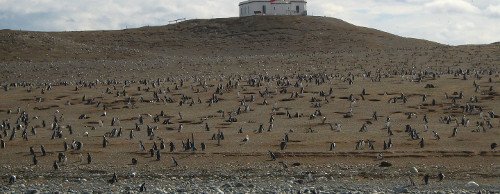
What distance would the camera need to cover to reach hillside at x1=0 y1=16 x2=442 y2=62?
6569 cm

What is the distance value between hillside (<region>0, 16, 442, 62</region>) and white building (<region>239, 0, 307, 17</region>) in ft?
13.6

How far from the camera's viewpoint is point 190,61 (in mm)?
54938

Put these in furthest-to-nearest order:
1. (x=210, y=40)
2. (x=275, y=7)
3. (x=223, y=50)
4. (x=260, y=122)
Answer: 1. (x=275, y=7)
2. (x=210, y=40)
3. (x=223, y=50)
4. (x=260, y=122)

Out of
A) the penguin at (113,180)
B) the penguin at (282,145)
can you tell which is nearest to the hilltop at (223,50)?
the penguin at (282,145)

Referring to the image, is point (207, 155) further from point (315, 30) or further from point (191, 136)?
point (315, 30)

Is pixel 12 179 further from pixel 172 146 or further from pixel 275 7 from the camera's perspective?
pixel 275 7

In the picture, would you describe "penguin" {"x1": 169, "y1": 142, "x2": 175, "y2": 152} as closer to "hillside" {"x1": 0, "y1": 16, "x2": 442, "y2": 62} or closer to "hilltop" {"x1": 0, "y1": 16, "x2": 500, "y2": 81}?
"hilltop" {"x1": 0, "y1": 16, "x2": 500, "y2": 81}

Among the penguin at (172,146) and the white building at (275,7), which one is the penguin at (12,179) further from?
the white building at (275,7)

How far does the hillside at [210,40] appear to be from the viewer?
65.7 metres

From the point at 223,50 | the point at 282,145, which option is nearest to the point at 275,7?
the point at 223,50

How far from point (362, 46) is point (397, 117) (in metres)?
39.9

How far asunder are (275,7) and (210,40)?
1336 centimetres

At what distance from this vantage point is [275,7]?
282 ft

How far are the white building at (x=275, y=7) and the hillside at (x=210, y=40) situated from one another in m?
4.15
